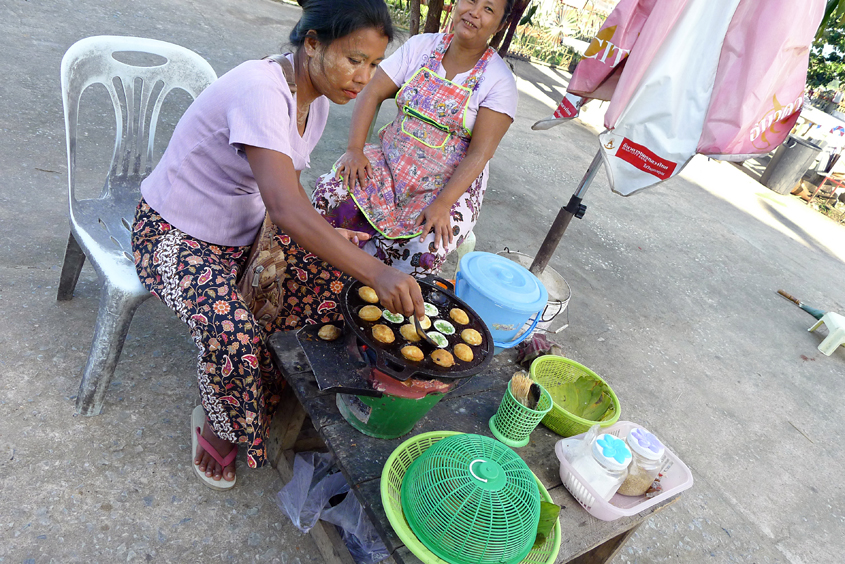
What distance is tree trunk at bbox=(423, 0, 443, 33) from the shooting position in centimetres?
397

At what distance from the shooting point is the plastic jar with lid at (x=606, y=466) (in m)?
1.60

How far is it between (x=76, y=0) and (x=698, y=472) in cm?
689

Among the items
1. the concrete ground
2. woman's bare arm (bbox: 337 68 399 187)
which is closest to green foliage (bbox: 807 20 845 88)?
the concrete ground

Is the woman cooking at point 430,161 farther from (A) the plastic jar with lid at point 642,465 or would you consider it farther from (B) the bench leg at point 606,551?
(B) the bench leg at point 606,551

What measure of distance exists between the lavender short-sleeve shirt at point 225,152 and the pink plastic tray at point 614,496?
1313 mm

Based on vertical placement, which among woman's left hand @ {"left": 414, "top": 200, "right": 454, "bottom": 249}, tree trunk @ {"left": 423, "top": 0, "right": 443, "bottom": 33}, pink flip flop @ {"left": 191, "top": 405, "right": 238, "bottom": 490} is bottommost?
pink flip flop @ {"left": 191, "top": 405, "right": 238, "bottom": 490}

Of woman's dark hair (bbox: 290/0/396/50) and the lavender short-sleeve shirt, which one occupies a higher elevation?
woman's dark hair (bbox: 290/0/396/50)

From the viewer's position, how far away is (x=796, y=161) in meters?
7.91

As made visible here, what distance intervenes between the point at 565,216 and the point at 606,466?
1558mm

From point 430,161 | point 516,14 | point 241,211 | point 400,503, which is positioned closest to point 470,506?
point 400,503

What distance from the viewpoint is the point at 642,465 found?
1675mm

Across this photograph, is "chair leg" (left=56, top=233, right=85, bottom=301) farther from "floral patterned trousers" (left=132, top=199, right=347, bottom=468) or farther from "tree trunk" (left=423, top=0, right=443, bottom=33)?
"tree trunk" (left=423, top=0, right=443, bottom=33)

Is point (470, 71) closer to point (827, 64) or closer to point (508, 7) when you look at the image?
point (508, 7)

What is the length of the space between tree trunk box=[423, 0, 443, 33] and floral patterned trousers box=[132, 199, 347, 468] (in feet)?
9.71
